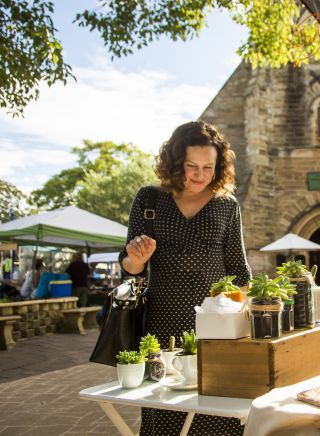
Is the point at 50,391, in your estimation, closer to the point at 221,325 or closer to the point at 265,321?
the point at 221,325

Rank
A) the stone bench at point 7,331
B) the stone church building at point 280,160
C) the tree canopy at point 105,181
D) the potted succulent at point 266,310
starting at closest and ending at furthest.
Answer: the potted succulent at point 266,310 → the stone bench at point 7,331 → the stone church building at point 280,160 → the tree canopy at point 105,181

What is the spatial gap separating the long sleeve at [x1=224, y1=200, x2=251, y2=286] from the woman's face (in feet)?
0.93

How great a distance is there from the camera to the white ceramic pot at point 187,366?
230 centimetres

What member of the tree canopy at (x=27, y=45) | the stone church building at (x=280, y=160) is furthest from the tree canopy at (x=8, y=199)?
the tree canopy at (x=27, y=45)

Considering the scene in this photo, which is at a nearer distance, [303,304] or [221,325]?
[221,325]

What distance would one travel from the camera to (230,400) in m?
2.07

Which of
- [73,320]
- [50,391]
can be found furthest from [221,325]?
[73,320]

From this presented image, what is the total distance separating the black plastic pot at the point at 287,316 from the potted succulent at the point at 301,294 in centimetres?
11

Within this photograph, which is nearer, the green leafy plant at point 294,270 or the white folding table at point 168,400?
the white folding table at point 168,400

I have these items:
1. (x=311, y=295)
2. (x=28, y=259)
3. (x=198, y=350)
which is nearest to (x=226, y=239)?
(x=311, y=295)

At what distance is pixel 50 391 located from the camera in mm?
6520

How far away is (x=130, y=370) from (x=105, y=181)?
34495 mm

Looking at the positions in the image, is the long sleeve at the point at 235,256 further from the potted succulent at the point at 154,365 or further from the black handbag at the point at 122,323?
the potted succulent at the point at 154,365

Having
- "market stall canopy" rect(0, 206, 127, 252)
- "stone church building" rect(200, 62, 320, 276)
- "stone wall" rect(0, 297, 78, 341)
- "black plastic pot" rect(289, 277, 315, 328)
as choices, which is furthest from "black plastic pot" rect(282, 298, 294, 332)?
"stone church building" rect(200, 62, 320, 276)
